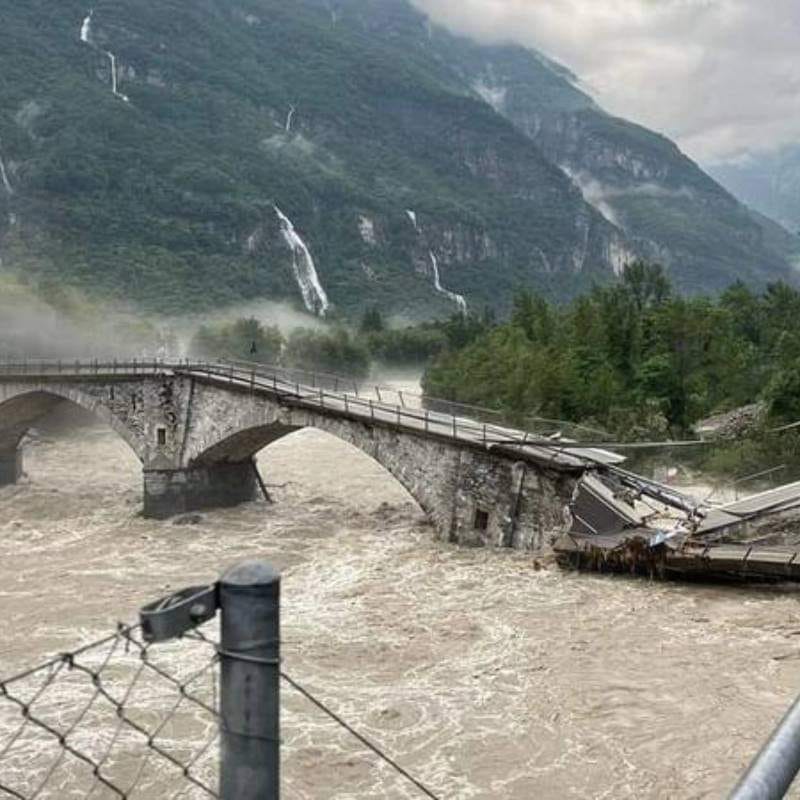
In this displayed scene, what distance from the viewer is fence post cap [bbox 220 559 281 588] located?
2.48m

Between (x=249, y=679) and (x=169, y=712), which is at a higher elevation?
(x=249, y=679)

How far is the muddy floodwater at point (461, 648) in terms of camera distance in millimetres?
13117

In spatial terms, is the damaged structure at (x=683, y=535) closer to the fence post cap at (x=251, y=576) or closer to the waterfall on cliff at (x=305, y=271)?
the fence post cap at (x=251, y=576)

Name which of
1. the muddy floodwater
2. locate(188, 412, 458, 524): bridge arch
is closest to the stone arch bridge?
locate(188, 412, 458, 524): bridge arch

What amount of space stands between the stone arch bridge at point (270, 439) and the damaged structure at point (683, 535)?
33.0 inches

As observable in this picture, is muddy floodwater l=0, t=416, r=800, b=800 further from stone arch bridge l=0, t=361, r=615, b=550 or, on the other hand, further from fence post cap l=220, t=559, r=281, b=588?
fence post cap l=220, t=559, r=281, b=588

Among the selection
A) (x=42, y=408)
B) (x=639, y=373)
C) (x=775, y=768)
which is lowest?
(x=42, y=408)

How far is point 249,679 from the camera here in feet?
8.25

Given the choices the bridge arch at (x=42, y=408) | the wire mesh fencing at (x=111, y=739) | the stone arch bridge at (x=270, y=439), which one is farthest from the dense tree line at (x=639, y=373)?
the wire mesh fencing at (x=111, y=739)

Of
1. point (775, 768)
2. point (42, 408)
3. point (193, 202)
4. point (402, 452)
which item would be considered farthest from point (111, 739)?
point (193, 202)

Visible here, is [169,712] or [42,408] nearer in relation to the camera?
[169,712]

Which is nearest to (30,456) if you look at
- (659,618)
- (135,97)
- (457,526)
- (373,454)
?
(373,454)

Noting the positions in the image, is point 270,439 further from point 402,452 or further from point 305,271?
point 305,271

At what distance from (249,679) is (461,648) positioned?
16200 millimetres
